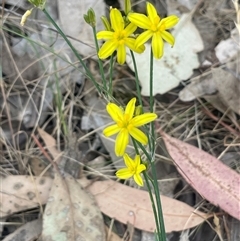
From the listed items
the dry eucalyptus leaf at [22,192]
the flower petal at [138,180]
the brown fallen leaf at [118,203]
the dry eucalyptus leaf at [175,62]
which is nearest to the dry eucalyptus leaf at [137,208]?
the brown fallen leaf at [118,203]

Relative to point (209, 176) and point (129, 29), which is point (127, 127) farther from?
point (209, 176)

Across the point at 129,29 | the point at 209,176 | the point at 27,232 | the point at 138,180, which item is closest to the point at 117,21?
the point at 129,29

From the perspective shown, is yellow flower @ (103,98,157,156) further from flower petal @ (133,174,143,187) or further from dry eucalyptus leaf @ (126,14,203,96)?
dry eucalyptus leaf @ (126,14,203,96)

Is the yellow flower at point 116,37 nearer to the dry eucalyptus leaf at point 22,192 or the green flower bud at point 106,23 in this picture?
the green flower bud at point 106,23

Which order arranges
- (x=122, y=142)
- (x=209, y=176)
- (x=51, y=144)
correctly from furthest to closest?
(x=51, y=144)
(x=209, y=176)
(x=122, y=142)

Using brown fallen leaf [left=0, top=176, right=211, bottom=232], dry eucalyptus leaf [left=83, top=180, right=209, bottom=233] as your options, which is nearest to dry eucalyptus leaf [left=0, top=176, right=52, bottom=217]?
brown fallen leaf [left=0, top=176, right=211, bottom=232]

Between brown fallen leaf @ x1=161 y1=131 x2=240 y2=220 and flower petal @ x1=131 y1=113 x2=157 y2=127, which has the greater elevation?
flower petal @ x1=131 y1=113 x2=157 y2=127
